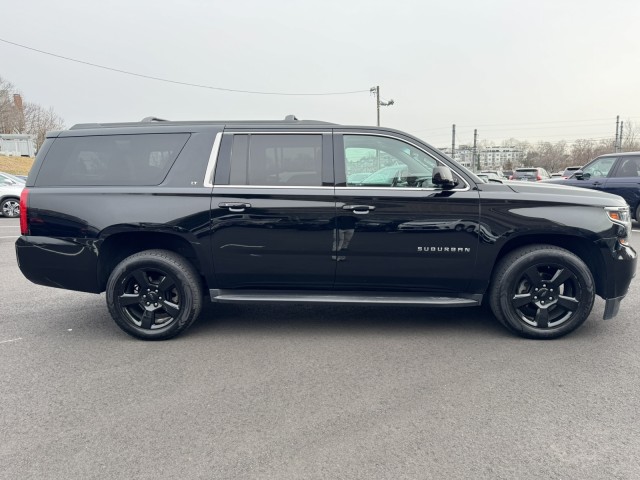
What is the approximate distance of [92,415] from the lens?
9.23 feet

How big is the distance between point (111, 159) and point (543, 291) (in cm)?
408

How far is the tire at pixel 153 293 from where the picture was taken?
3.99 metres

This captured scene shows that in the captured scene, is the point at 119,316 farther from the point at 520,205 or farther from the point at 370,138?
the point at 520,205

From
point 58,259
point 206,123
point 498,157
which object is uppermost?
point 498,157

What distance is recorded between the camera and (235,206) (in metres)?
A: 3.90

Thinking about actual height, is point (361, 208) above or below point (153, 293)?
above

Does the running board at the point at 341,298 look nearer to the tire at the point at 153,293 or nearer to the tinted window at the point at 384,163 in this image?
the tire at the point at 153,293

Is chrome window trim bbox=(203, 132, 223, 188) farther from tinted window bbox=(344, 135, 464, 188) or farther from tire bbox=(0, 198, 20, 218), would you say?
tire bbox=(0, 198, 20, 218)

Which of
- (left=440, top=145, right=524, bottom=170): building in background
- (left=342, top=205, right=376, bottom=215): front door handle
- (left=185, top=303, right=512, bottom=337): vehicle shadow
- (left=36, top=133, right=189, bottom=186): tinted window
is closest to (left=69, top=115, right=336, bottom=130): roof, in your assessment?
(left=36, top=133, right=189, bottom=186): tinted window

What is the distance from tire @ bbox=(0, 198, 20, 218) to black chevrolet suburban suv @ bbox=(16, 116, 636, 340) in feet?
39.7

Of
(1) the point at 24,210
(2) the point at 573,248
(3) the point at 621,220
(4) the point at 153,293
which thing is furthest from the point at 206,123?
(3) the point at 621,220

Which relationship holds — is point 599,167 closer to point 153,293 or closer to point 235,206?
point 235,206

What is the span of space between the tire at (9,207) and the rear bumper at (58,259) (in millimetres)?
12088

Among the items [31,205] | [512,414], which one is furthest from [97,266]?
[512,414]
